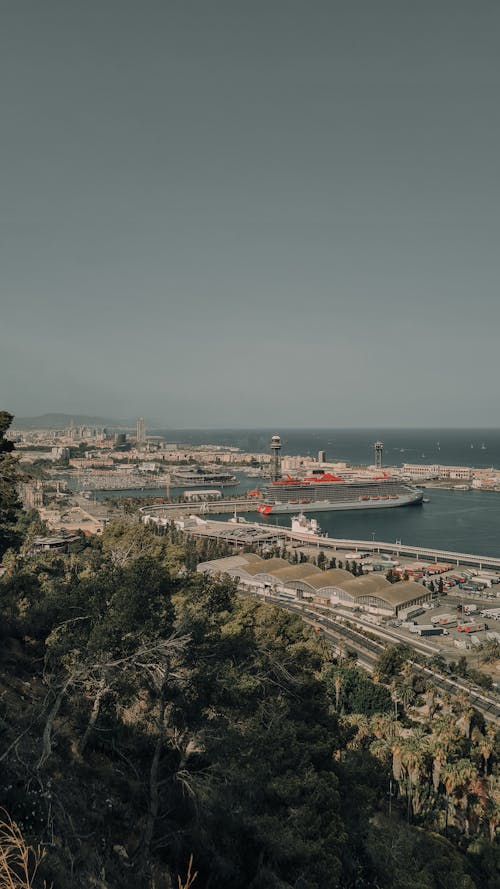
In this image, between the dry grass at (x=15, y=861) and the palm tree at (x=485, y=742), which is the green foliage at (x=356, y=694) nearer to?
the palm tree at (x=485, y=742)

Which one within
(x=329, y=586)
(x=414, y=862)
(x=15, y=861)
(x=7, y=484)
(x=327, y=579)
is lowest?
(x=329, y=586)

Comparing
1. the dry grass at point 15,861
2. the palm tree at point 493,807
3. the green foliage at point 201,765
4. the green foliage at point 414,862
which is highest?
the dry grass at point 15,861

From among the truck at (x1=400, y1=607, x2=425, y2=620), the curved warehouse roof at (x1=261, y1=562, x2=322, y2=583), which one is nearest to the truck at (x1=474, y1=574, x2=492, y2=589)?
the truck at (x1=400, y1=607, x2=425, y2=620)

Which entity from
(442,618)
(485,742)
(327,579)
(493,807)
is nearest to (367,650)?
(442,618)

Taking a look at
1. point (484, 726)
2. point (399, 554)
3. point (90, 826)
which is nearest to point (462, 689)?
point (484, 726)

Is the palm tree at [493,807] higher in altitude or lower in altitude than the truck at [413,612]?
higher

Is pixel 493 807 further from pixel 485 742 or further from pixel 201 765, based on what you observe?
pixel 201 765

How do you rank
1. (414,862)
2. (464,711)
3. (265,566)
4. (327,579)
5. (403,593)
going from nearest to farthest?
(414,862) < (464,711) < (403,593) < (327,579) < (265,566)

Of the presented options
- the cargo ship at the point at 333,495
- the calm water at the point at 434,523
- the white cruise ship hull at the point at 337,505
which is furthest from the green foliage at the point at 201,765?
the cargo ship at the point at 333,495
